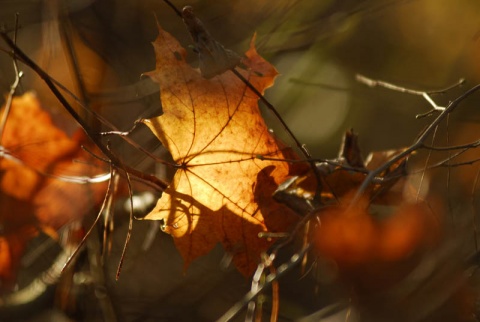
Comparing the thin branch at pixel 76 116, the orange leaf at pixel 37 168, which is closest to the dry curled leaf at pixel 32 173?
the orange leaf at pixel 37 168

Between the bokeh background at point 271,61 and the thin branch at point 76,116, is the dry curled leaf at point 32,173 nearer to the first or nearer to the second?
the bokeh background at point 271,61

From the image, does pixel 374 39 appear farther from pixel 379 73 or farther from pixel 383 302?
pixel 383 302

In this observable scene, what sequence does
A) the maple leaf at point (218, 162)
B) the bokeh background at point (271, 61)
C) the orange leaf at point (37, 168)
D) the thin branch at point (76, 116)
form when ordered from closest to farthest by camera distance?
the thin branch at point (76, 116)
the maple leaf at point (218, 162)
the orange leaf at point (37, 168)
the bokeh background at point (271, 61)

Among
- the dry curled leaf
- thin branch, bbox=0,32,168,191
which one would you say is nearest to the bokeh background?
the dry curled leaf

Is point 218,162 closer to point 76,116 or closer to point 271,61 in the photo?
point 76,116

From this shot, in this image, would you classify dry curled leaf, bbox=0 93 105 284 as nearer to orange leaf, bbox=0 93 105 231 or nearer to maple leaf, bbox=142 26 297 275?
orange leaf, bbox=0 93 105 231

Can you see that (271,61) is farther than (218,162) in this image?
Yes

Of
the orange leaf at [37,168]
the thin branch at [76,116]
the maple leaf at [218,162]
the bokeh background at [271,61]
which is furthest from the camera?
the bokeh background at [271,61]

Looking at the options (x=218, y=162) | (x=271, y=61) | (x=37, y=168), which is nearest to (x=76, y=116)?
(x=218, y=162)

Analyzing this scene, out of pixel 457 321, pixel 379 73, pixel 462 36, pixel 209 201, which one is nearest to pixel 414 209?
pixel 457 321
